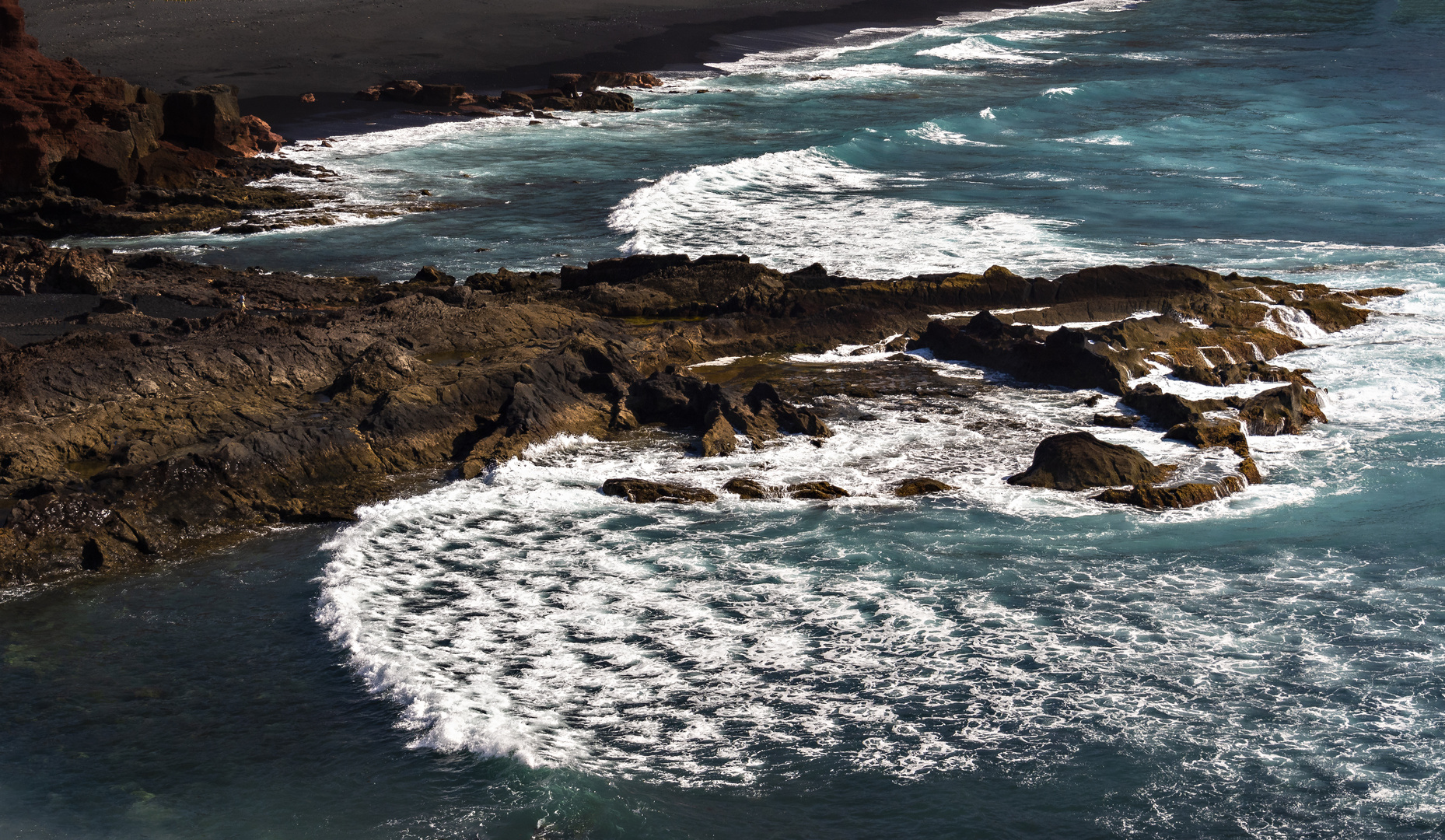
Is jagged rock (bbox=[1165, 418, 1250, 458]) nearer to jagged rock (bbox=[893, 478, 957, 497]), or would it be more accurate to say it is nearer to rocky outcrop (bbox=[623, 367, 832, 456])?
jagged rock (bbox=[893, 478, 957, 497])

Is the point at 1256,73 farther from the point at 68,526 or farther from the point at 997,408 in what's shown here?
the point at 68,526

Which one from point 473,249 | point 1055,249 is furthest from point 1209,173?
point 473,249

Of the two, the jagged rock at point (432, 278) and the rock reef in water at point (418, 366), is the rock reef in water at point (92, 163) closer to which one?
the rock reef in water at point (418, 366)

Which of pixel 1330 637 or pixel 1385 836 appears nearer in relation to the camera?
pixel 1385 836

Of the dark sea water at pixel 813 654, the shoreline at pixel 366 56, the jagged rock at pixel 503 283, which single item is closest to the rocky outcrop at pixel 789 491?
the dark sea water at pixel 813 654

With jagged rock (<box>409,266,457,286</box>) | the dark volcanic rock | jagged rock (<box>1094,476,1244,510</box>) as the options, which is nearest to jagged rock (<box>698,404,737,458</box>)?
jagged rock (<box>1094,476,1244,510</box>)

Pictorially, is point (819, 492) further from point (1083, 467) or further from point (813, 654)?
point (813, 654)

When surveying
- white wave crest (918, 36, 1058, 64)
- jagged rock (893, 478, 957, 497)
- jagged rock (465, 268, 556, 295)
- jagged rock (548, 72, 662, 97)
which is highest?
white wave crest (918, 36, 1058, 64)
